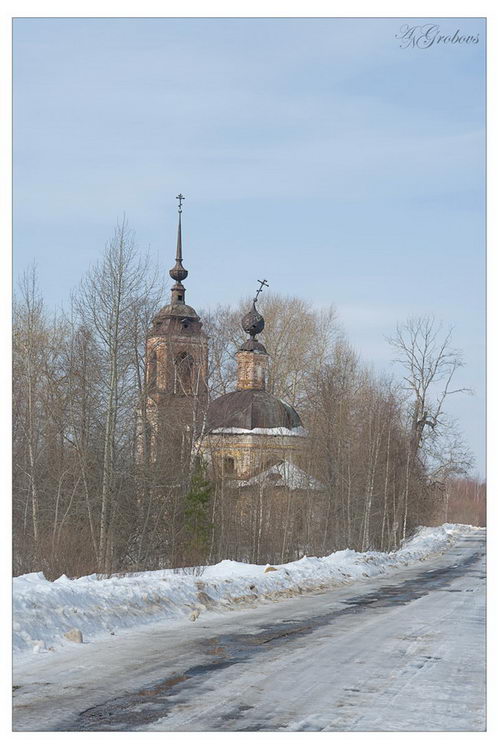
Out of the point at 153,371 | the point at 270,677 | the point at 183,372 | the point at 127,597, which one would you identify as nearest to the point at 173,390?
the point at 153,371

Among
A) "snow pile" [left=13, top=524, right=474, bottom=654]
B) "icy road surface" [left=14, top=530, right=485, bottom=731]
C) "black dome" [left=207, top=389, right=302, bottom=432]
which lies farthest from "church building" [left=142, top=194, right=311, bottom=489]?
"icy road surface" [left=14, top=530, right=485, bottom=731]

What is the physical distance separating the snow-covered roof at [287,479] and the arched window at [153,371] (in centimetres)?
681

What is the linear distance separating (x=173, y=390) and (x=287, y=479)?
29.0 ft

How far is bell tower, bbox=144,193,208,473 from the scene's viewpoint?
23141 mm

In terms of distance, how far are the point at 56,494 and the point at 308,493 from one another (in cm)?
1482

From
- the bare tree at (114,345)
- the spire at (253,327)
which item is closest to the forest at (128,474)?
the bare tree at (114,345)

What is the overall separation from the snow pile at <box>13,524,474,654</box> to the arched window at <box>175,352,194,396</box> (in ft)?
38.2

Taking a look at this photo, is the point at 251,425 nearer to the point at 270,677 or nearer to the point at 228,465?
the point at 228,465

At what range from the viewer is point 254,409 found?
49.9m

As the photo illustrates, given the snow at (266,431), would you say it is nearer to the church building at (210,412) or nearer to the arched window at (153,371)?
the church building at (210,412)

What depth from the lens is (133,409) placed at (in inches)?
846

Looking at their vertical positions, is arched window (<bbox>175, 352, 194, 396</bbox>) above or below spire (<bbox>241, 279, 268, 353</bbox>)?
below

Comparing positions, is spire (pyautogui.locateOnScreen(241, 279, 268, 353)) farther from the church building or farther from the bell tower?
the bell tower
